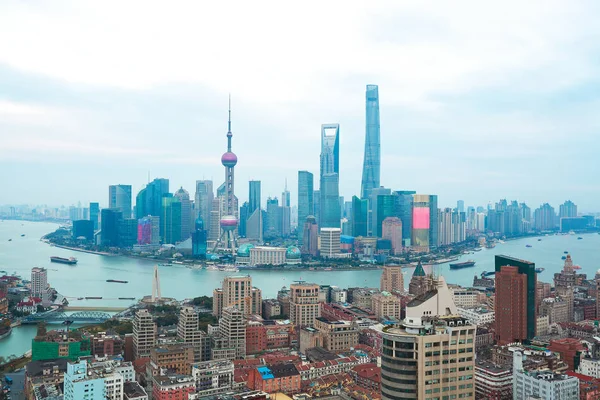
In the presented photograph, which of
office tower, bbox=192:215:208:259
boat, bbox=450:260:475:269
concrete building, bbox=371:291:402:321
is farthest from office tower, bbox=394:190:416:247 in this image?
concrete building, bbox=371:291:402:321

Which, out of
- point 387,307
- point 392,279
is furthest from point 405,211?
point 387,307

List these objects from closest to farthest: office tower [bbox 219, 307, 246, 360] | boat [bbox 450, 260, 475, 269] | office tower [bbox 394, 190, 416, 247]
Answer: office tower [bbox 219, 307, 246, 360], boat [bbox 450, 260, 475, 269], office tower [bbox 394, 190, 416, 247]

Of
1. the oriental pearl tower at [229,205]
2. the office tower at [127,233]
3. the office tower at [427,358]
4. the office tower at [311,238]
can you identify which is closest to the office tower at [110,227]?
the office tower at [127,233]

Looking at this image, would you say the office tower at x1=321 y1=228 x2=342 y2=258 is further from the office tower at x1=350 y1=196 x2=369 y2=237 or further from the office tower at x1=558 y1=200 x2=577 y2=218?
the office tower at x1=558 y1=200 x2=577 y2=218

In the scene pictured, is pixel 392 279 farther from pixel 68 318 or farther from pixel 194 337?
pixel 68 318

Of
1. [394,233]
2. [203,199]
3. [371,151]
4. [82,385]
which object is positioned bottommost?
[82,385]
